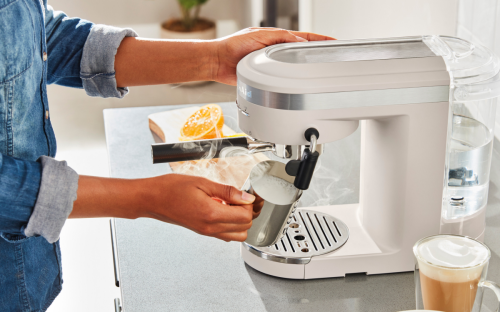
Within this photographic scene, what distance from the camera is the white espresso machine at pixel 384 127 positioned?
30.1 inches

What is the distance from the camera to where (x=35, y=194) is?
710mm

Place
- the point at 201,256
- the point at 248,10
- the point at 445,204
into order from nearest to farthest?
1. the point at 445,204
2. the point at 201,256
3. the point at 248,10

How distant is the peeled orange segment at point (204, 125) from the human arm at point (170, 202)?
550mm

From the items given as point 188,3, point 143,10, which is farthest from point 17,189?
point 143,10

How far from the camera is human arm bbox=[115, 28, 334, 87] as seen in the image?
1072 millimetres

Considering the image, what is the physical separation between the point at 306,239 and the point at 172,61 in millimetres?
442

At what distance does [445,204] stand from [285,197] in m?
0.26

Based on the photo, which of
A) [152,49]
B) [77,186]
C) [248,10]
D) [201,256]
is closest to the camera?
[77,186]

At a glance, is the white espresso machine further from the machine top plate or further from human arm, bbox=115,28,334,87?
human arm, bbox=115,28,334,87

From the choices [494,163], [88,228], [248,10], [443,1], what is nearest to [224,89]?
[248,10]

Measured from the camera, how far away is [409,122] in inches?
31.2

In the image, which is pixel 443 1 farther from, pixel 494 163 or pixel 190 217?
pixel 190 217

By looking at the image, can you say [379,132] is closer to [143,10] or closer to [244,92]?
[244,92]

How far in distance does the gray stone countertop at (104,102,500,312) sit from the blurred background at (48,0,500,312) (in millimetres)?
337
